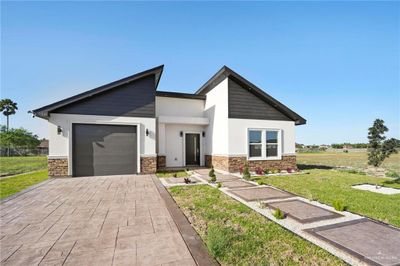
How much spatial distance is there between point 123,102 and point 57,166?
4.32 m

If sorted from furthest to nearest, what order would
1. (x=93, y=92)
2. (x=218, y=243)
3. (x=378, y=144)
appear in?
1. (x=378, y=144)
2. (x=93, y=92)
3. (x=218, y=243)

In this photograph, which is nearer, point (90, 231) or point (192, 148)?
point (90, 231)

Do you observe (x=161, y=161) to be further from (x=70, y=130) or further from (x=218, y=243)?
(x=218, y=243)

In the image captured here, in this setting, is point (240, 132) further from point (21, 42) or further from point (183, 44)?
point (21, 42)

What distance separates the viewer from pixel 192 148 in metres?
12.3

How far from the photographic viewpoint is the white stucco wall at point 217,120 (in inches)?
395

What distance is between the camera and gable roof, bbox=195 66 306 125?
9.77 metres

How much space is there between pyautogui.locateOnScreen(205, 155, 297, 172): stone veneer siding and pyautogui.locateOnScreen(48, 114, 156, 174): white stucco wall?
380 centimetres

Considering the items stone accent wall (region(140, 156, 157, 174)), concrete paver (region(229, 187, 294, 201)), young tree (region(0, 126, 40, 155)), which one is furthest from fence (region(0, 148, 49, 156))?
concrete paver (region(229, 187, 294, 201))

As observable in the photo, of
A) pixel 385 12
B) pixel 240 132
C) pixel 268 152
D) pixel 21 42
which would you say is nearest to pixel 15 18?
pixel 21 42

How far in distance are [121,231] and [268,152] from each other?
934 cm

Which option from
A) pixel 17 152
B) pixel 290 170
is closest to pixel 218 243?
pixel 290 170

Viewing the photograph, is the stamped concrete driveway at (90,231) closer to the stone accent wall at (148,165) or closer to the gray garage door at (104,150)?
the gray garage door at (104,150)

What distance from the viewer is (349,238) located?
296cm
